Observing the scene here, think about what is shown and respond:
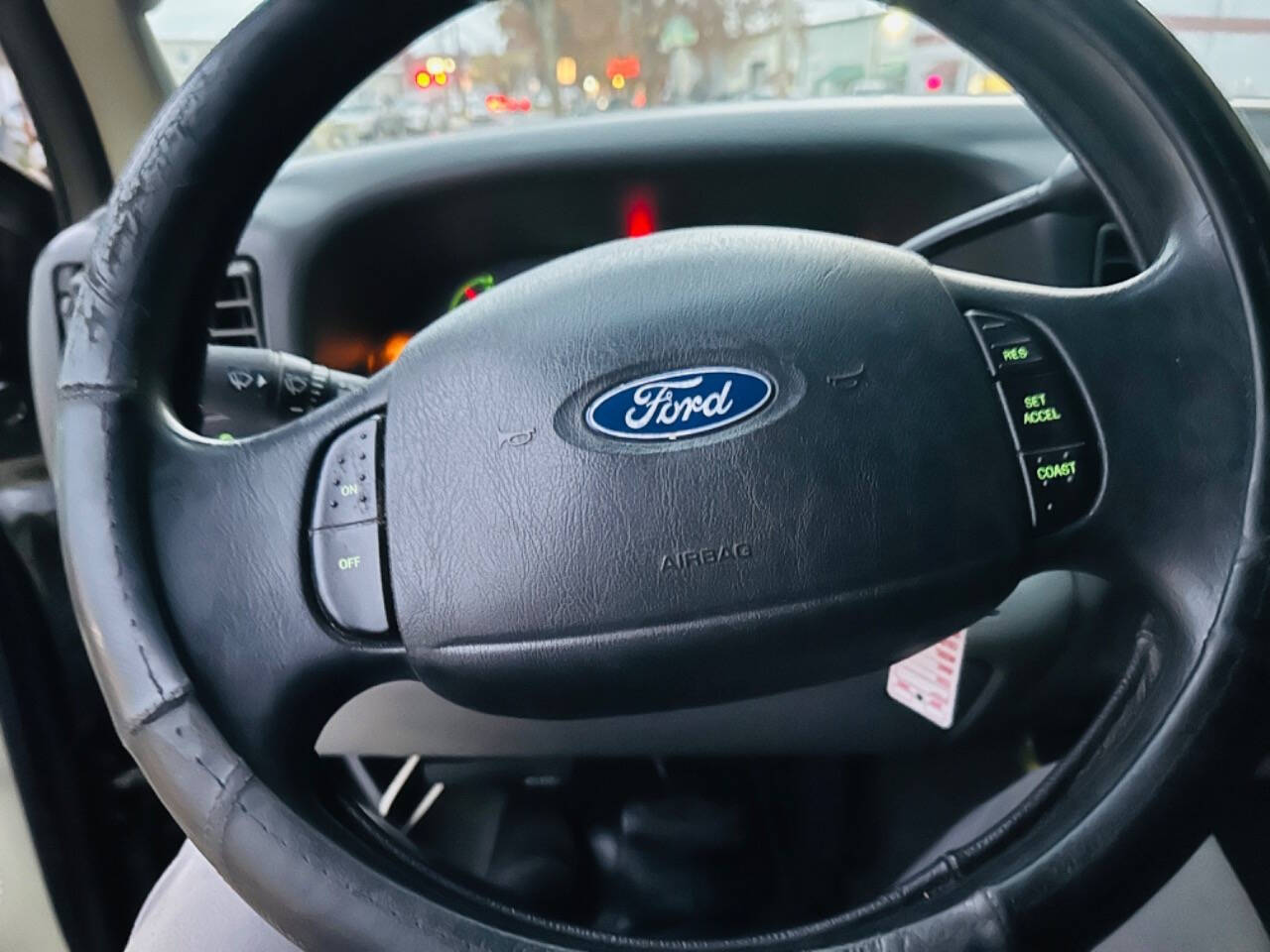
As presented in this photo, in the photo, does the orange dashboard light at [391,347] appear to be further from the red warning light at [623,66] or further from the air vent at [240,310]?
the red warning light at [623,66]

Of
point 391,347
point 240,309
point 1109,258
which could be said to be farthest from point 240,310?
point 1109,258

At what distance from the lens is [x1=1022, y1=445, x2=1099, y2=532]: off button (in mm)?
615

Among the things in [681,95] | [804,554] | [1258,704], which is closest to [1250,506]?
[1258,704]

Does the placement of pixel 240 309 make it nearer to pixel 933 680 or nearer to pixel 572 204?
pixel 572 204

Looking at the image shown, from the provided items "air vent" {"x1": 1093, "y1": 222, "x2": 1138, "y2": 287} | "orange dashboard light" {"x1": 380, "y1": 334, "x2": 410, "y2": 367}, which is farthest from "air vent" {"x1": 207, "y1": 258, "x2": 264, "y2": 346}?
"air vent" {"x1": 1093, "y1": 222, "x2": 1138, "y2": 287}

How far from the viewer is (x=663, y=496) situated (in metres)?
0.59

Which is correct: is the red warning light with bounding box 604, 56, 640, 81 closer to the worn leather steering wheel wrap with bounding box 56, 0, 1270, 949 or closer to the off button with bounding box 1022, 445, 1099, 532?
the worn leather steering wheel wrap with bounding box 56, 0, 1270, 949

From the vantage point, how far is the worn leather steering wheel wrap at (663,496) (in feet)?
1.76

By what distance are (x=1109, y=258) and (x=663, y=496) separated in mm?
870

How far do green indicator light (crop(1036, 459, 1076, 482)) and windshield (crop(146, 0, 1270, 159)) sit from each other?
2.64 ft

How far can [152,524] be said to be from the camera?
58 cm

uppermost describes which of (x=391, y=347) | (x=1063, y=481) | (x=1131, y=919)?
(x=1063, y=481)

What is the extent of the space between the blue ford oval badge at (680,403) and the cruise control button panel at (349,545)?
0.13 meters

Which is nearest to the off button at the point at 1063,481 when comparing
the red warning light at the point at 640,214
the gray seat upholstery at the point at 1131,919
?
the gray seat upholstery at the point at 1131,919
